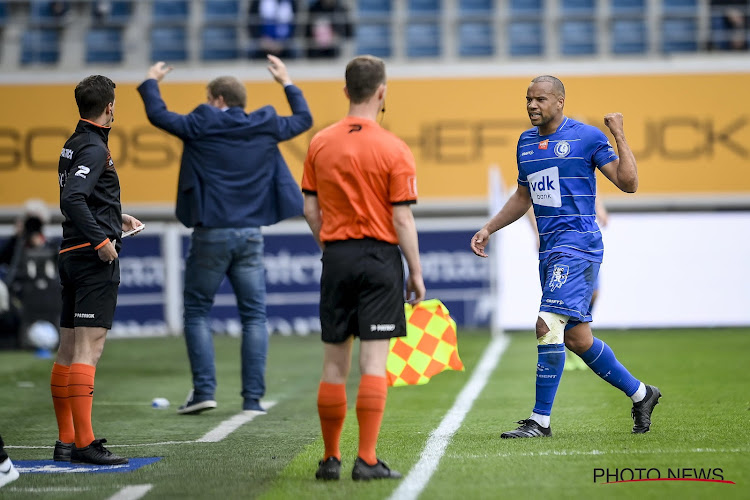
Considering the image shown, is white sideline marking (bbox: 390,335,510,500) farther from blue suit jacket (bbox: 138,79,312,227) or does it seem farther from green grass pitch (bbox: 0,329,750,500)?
blue suit jacket (bbox: 138,79,312,227)

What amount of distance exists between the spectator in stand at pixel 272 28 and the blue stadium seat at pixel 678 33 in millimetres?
5851

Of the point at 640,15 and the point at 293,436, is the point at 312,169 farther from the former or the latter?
the point at 640,15

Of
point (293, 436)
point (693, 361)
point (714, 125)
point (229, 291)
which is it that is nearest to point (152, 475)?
point (293, 436)

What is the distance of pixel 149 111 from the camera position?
763 cm

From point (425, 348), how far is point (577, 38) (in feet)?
43.6

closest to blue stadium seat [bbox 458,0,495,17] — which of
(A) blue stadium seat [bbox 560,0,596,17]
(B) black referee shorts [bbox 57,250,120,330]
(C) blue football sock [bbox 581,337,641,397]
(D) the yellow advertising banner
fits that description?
(A) blue stadium seat [bbox 560,0,596,17]

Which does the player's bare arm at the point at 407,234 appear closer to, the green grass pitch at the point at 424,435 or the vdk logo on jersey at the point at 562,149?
the green grass pitch at the point at 424,435

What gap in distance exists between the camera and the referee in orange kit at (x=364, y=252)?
498 cm

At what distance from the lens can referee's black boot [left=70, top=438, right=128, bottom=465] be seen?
5.65m

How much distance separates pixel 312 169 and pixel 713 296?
11.4 metres

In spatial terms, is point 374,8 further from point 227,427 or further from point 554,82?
point 554,82

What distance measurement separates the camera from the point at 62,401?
600cm

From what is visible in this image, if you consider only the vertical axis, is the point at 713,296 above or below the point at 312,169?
below

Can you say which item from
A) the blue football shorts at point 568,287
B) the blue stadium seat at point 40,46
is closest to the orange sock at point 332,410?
the blue football shorts at point 568,287
